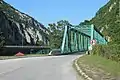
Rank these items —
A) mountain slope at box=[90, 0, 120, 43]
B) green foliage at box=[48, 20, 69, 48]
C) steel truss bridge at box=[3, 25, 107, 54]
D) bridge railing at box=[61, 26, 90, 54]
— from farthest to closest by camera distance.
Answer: green foliage at box=[48, 20, 69, 48] < steel truss bridge at box=[3, 25, 107, 54] < bridge railing at box=[61, 26, 90, 54] < mountain slope at box=[90, 0, 120, 43]

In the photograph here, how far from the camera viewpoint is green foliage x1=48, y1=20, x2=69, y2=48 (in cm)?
11188

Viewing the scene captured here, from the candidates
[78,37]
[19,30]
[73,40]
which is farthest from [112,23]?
[19,30]

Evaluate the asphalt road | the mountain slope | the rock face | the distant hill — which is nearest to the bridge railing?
the distant hill

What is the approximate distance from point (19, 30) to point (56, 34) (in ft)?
62.9

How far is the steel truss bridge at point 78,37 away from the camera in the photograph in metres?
91.8

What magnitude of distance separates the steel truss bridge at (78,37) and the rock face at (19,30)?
21063 mm

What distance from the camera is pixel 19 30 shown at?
424ft

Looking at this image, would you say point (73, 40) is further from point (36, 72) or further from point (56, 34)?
point (36, 72)

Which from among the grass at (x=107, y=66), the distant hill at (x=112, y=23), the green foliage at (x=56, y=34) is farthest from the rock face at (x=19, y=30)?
the grass at (x=107, y=66)

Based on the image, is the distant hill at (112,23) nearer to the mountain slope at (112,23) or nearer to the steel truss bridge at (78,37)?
the mountain slope at (112,23)

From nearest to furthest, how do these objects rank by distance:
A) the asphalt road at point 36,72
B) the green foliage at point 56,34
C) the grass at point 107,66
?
the asphalt road at point 36,72, the grass at point 107,66, the green foliage at point 56,34

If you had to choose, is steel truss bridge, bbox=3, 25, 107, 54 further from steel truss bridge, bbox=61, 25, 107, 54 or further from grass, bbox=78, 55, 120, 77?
grass, bbox=78, 55, 120, 77

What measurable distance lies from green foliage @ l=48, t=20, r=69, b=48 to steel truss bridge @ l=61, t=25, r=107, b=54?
6.23m

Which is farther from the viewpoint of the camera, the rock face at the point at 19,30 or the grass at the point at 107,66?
the rock face at the point at 19,30
